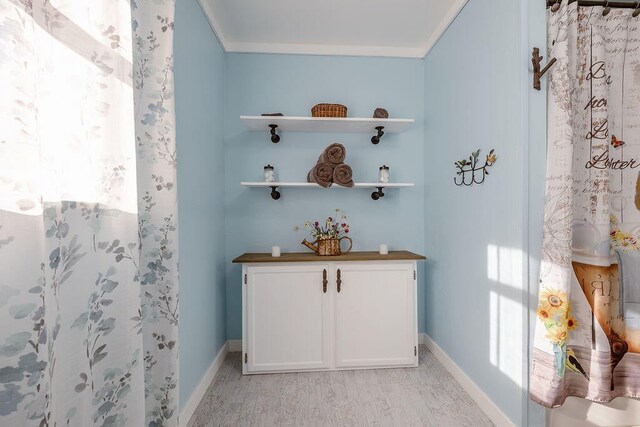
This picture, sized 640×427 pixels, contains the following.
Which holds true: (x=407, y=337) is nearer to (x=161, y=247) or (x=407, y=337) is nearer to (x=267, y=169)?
(x=267, y=169)

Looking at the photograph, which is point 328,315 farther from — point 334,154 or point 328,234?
point 334,154

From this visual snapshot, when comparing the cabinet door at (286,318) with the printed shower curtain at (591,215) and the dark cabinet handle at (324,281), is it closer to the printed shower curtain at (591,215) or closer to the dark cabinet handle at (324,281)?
the dark cabinet handle at (324,281)

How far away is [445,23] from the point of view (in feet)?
7.29

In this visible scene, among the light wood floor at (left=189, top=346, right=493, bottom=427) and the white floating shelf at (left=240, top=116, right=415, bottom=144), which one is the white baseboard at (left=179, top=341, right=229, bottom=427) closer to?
the light wood floor at (left=189, top=346, right=493, bottom=427)

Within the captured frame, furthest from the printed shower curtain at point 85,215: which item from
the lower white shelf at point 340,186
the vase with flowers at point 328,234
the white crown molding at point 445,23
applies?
the white crown molding at point 445,23

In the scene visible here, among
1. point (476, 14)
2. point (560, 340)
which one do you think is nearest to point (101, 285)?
point (560, 340)

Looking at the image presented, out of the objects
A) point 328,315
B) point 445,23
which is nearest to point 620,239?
point 328,315

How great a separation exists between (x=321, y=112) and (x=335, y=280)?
1.28 metres

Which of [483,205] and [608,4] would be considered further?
[483,205]

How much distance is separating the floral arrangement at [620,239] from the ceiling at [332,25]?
161 centimetres

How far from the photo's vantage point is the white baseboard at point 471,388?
164cm

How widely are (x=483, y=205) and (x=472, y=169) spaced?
25 centimetres

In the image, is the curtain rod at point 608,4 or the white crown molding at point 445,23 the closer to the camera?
the curtain rod at point 608,4

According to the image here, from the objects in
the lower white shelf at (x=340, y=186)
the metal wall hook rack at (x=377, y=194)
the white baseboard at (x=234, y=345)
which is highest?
the lower white shelf at (x=340, y=186)
